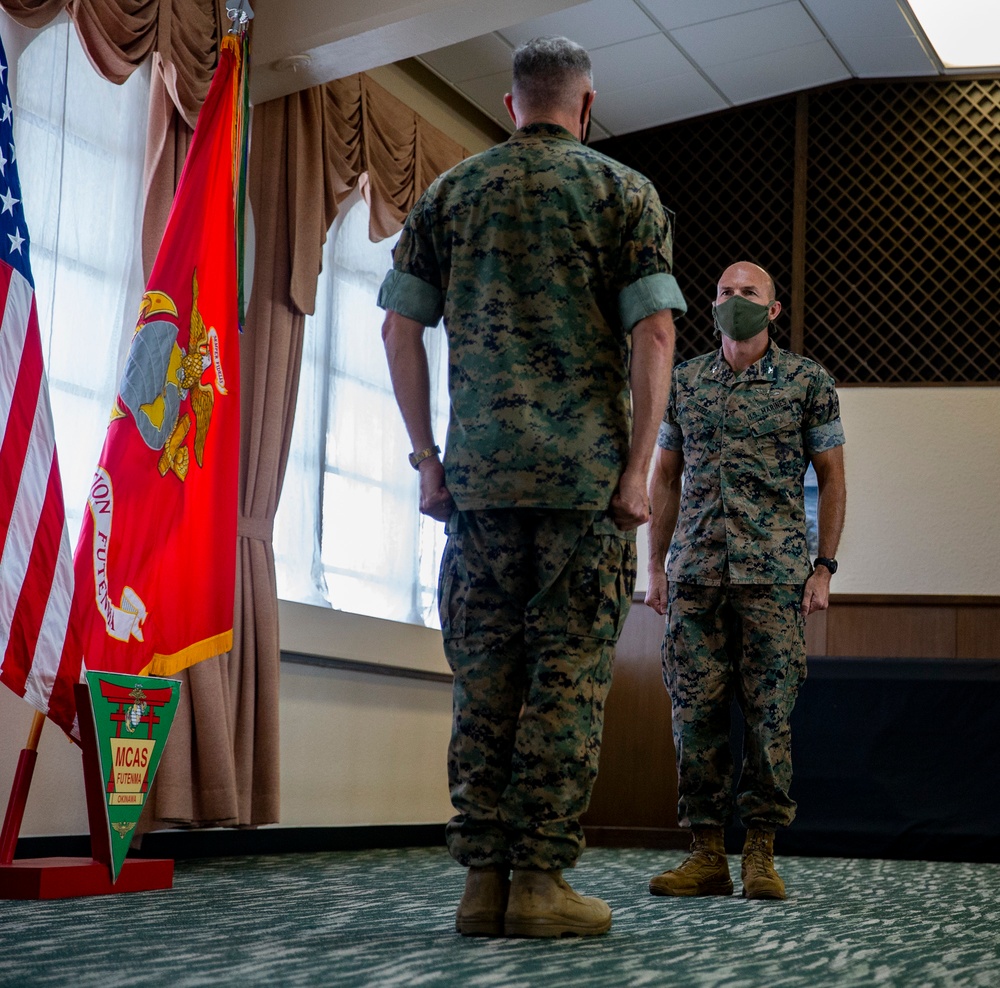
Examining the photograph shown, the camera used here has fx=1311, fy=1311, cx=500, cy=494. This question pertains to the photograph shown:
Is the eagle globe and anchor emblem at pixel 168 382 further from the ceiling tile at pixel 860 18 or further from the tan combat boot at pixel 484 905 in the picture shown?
the ceiling tile at pixel 860 18

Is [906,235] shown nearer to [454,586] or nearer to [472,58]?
[472,58]

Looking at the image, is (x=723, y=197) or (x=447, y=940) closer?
(x=447, y=940)

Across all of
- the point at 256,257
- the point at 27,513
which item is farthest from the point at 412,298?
the point at 256,257

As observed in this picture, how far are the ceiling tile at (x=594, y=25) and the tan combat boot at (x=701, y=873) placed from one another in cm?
323

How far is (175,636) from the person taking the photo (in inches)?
111

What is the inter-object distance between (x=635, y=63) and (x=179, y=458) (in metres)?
3.29

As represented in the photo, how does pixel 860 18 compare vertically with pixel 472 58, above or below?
above

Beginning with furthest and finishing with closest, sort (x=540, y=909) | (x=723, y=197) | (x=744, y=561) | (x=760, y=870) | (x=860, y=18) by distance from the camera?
1. (x=723, y=197)
2. (x=860, y=18)
3. (x=744, y=561)
4. (x=760, y=870)
5. (x=540, y=909)

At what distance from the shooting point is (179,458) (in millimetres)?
2891

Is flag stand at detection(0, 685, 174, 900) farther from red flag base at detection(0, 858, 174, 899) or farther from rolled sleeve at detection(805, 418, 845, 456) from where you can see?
rolled sleeve at detection(805, 418, 845, 456)

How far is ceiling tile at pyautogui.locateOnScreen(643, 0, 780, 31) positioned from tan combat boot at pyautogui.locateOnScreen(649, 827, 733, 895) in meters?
3.37

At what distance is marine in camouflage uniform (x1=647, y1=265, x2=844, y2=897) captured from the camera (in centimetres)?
282

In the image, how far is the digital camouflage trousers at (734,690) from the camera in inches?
110

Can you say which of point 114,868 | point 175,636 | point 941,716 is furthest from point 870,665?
point 114,868
